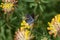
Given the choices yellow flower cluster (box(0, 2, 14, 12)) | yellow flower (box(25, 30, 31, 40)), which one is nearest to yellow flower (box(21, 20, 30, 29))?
yellow flower (box(25, 30, 31, 40))

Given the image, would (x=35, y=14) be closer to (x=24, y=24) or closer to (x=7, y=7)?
(x=24, y=24)

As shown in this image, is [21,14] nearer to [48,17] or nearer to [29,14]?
[29,14]

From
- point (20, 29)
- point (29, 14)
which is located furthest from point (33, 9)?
point (20, 29)

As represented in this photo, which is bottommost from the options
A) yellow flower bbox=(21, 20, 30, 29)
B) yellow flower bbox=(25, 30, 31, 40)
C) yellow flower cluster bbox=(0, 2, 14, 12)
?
yellow flower bbox=(25, 30, 31, 40)

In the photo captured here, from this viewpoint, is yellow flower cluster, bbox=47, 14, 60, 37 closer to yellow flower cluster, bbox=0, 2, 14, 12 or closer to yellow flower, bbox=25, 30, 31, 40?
yellow flower, bbox=25, 30, 31, 40

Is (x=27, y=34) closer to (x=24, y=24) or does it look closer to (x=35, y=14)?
(x=24, y=24)

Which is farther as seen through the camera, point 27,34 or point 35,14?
point 35,14

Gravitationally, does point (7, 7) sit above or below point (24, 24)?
above

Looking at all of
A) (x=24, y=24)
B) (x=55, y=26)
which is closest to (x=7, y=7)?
(x=24, y=24)
